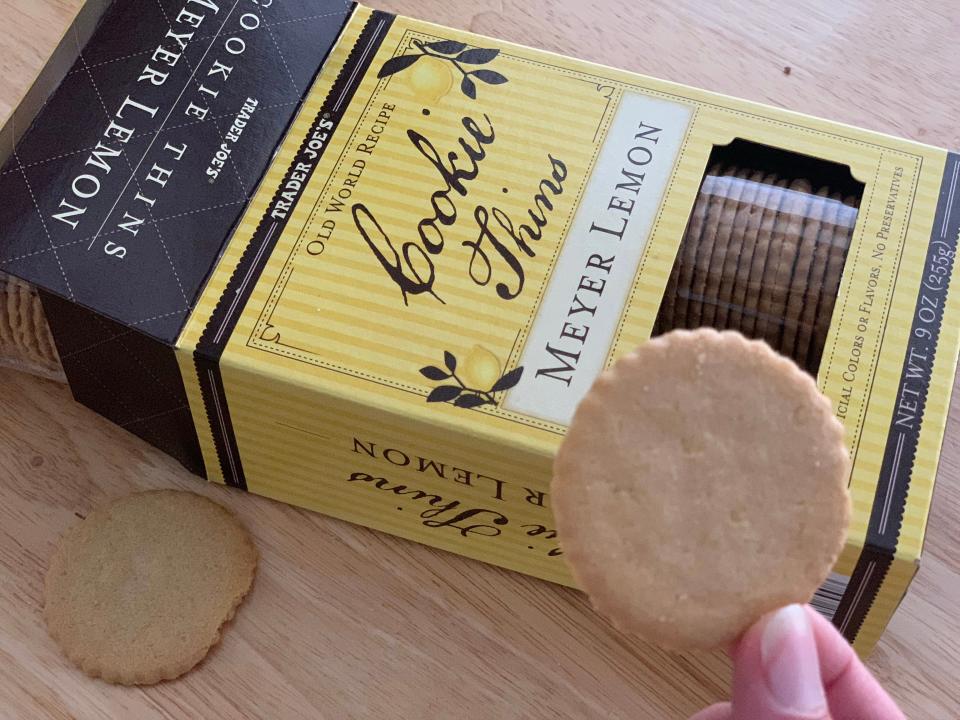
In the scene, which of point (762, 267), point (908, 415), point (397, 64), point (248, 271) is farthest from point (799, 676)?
point (397, 64)

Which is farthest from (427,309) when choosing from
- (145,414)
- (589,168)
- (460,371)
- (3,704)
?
(3,704)

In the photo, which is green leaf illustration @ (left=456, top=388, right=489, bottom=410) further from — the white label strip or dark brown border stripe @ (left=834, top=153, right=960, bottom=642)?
dark brown border stripe @ (left=834, top=153, right=960, bottom=642)

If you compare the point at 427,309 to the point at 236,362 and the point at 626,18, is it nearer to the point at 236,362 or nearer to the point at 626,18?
the point at 236,362

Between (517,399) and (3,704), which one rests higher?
(517,399)

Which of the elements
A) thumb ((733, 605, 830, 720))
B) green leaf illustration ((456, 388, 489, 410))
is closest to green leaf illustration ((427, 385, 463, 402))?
green leaf illustration ((456, 388, 489, 410))

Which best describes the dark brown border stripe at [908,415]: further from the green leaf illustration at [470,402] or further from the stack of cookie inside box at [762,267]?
the green leaf illustration at [470,402]

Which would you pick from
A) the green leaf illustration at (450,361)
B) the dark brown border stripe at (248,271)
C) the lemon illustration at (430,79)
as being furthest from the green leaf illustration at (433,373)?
the lemon illustration at (430,79)
